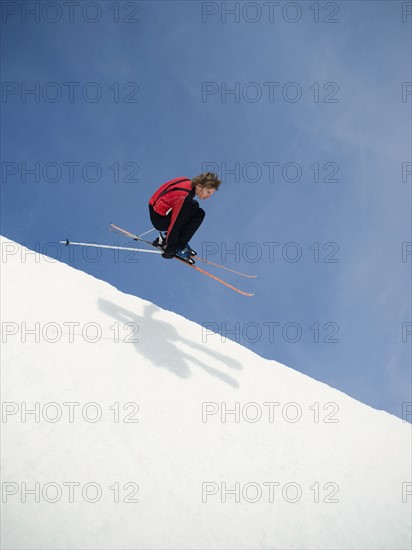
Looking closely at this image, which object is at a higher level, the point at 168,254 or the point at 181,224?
the point at 181,224

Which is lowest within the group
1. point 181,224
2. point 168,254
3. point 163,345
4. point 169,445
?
point 169,445

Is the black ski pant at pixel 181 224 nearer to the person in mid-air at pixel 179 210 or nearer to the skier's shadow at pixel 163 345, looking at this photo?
the person in mid-air at pixel 179 210

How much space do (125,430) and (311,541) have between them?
83.5 inches

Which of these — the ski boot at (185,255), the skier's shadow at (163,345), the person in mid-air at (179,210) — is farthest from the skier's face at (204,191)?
the skier's shadow at (163,345)

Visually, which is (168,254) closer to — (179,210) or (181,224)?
(181,224)

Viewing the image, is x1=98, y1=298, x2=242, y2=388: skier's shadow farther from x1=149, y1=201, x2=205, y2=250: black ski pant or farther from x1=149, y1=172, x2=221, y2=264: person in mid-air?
x1=149, y1=201, x2=205, y2=250: black ski pant

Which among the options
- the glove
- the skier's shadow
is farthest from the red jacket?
the skier's shadow

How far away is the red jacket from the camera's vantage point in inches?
203

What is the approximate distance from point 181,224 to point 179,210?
280mm

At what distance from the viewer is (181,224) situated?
5.37 metres

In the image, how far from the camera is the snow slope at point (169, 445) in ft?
9.48

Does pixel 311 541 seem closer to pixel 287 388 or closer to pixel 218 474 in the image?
pixel 218 474

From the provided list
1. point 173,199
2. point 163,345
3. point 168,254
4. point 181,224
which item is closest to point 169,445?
point 163,345

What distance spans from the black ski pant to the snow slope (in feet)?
4.98
